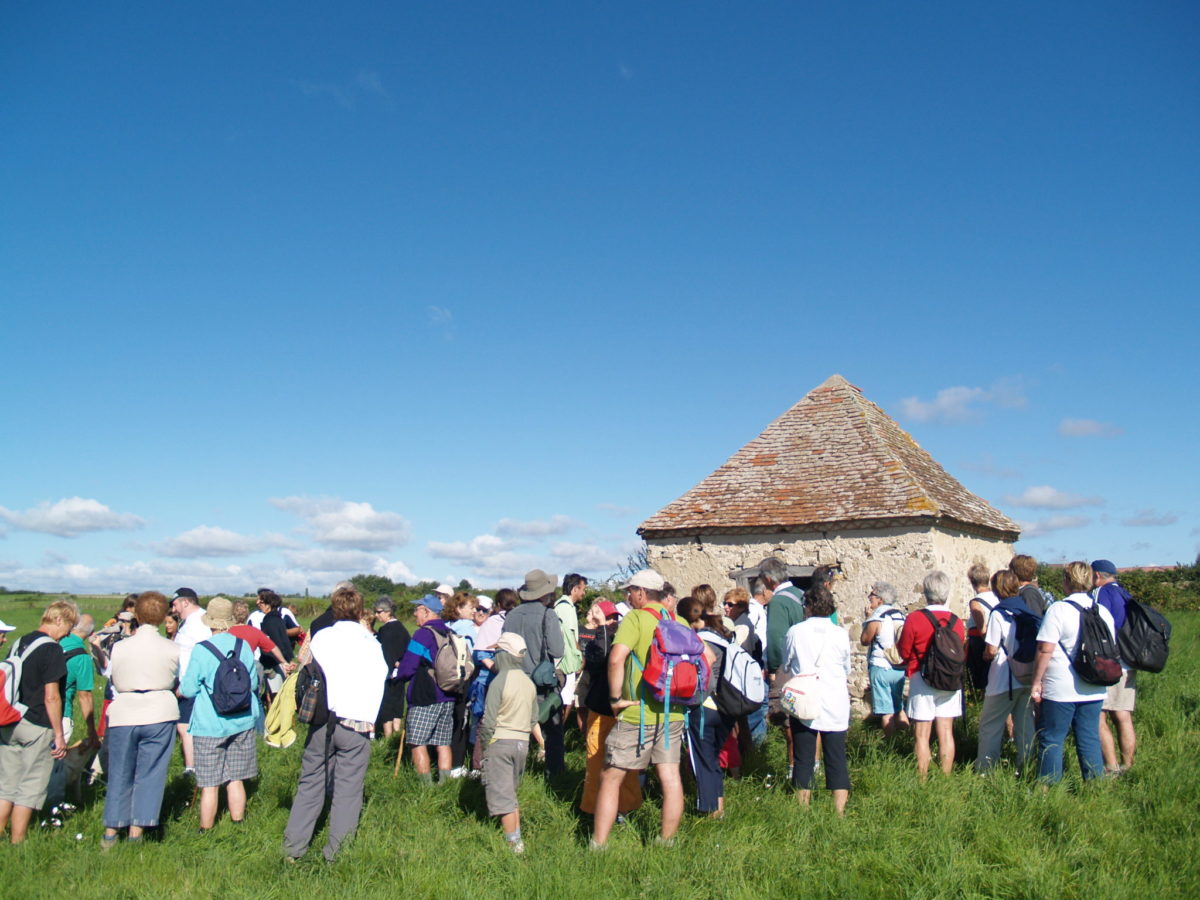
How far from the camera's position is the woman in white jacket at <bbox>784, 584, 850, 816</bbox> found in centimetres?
588

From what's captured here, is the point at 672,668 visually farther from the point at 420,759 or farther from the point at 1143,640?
the point at 1143,640

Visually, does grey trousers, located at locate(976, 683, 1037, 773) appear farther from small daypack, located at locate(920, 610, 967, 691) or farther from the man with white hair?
small daypack, located at locate(920, 610, 967, 691)

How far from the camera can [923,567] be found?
11406mm

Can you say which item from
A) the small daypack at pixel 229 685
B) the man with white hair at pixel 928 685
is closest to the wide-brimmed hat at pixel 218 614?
the small daypack at pixel 229 685

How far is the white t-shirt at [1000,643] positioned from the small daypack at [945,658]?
25 centimetres

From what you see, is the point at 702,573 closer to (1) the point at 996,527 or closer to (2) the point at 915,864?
(1) the point at 996,527

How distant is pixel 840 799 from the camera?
5.88m

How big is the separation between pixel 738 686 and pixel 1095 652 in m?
2.52

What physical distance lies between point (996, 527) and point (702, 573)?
5083mm

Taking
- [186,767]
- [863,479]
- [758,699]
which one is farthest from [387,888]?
[863,479]

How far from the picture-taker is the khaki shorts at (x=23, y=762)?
5.80 m

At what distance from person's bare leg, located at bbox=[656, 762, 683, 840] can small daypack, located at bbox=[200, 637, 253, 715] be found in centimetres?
312

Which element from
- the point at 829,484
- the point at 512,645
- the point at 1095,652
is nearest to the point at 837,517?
the point at 829,484

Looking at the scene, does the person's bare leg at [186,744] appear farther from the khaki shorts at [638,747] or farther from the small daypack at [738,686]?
the small daypack at [738,686]
